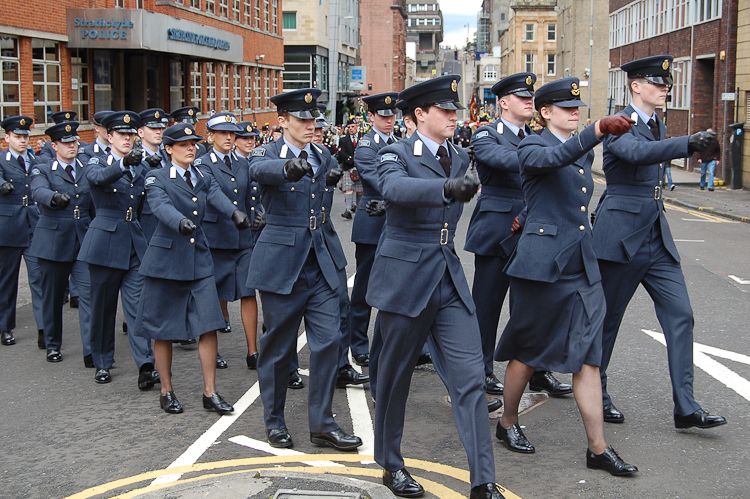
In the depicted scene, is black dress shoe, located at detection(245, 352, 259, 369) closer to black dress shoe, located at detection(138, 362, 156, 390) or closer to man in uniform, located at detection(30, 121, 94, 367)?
black dress shoe, located at detection(138, 362, 156, 390)

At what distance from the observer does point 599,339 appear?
505 centimetres

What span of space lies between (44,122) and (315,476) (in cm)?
2045

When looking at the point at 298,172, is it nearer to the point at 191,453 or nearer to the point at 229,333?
the point at 191,453

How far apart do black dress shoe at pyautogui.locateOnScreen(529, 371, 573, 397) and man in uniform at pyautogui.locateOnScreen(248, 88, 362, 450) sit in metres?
1.85

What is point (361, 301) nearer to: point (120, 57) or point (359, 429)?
point (359, 429)

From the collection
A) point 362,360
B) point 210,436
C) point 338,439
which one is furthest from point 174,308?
point 362,360

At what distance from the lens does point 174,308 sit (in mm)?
6375

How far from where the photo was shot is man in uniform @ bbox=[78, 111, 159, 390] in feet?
23.6

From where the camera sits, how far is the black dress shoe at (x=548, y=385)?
21.6 ft

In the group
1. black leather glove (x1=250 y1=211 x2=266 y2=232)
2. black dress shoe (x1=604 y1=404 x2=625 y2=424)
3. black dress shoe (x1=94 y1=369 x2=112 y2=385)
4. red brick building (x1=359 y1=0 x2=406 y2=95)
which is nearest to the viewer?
black leather glove (x1=250 y1=211 x2=266 y2=232)

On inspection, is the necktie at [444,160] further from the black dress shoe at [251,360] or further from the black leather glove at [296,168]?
the black dress shoe at [251,360]

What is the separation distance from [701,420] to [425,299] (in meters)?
2.22

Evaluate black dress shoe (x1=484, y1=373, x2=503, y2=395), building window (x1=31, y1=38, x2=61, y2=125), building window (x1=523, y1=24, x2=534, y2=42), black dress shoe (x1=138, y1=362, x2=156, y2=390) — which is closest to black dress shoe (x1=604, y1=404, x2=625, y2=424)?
black dress shoe (x1=484, y1=373, x2=503, y2=395)

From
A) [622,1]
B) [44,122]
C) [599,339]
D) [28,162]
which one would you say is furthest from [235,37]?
[599,339]
